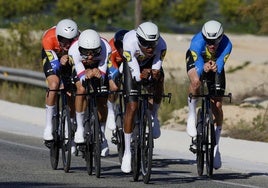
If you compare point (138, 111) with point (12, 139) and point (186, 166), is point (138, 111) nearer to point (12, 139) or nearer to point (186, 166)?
point (186, 166)

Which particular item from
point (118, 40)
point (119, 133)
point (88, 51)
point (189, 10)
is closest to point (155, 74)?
point (88, 51)

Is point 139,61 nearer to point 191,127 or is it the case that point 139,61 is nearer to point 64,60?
point 191,127

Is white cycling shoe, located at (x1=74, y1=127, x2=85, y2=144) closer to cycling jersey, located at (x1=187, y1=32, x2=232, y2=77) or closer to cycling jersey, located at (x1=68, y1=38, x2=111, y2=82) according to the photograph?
cycling jersey, located at (x1=68, y1=38, x2=111, y2=82)

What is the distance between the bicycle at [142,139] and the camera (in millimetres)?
13102

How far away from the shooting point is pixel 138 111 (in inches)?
533

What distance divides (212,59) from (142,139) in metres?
1.51

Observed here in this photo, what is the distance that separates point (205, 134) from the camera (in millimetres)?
14016

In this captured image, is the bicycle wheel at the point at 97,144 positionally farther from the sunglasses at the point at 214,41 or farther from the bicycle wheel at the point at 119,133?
the sunglasses at the point at 214,41

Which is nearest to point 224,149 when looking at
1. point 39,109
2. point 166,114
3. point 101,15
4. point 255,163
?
point 255,163

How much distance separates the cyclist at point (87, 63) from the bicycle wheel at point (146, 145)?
3.32 ft

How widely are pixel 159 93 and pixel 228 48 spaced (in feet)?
3.35

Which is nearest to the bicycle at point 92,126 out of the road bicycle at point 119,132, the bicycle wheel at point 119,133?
the road bicycle at point 119,132

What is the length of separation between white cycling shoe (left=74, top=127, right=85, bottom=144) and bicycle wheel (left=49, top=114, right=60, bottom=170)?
0.76 meters

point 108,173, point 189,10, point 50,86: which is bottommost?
point 108,173
